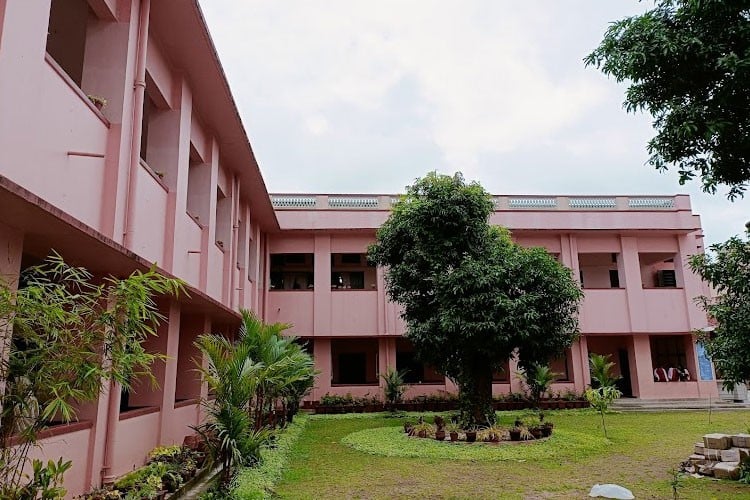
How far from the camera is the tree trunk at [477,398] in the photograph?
477 inches

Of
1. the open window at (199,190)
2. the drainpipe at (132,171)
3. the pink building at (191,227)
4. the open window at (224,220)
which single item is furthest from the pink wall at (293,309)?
the drainpipe at (132,171)

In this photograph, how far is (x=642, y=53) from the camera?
524cm


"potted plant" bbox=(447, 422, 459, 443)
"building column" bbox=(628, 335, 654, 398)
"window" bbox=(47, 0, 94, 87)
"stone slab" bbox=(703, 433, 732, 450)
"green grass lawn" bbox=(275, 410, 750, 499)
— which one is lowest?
"green grass lawn" bbox=(275, 410, 750, 499)

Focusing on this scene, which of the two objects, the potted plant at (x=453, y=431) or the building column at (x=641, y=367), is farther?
the building column at (x=641, y=367)

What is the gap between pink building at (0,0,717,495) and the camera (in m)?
5.14

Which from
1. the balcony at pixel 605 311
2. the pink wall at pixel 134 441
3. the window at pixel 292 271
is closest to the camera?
the pink wall at pixel 134 441

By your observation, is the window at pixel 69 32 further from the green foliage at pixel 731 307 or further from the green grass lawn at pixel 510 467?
the green foliage at pixel 731 307

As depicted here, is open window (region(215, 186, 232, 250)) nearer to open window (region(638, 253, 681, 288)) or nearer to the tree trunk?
the tree trunk

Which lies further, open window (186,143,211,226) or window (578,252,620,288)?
window (578,252,620,288)

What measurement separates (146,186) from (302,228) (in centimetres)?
1076

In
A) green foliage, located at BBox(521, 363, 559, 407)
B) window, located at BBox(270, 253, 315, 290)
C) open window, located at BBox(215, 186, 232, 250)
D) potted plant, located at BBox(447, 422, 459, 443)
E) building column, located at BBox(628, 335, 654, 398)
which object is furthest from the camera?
window, located at BBox(270, 253, 315, 290)

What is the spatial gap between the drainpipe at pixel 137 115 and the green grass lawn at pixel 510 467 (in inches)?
155

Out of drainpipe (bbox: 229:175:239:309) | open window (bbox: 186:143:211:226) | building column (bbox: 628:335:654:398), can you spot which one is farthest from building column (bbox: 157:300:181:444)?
building column (bbox: 628:335:654:398)

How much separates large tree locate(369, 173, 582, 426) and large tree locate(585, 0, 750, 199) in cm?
580
